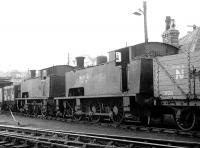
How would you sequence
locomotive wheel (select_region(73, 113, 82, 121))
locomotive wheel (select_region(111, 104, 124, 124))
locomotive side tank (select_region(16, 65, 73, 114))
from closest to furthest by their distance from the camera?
locomotive wheel (select_region(111, 104, 124, 124)) → locomotive wheel (select_region(73, 113, 82, 121)) → locomotive side tank (select_region(16, 65, 73, 114))

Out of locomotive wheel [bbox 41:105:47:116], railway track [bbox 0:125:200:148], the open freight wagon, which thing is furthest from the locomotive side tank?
the open freight wagon

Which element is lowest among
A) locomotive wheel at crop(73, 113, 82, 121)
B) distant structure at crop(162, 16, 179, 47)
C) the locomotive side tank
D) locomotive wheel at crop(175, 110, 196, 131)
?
locomotive wheel at crop(73, 113, 82, 121)

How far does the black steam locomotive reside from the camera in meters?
10.2

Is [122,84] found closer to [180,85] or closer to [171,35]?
[180,85]

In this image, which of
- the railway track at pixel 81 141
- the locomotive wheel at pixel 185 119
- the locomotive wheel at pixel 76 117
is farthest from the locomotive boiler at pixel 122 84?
the railway track at pixel 81 141

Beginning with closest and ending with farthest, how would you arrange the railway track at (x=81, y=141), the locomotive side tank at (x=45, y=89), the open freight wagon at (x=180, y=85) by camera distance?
the railway track at (x=81, y=141), the open freight wagon at (x=180, y=85), the locomotive side tank at (x=45, y=89)

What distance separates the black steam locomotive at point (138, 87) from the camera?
1024 centimetres

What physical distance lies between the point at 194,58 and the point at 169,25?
1697 centimetres

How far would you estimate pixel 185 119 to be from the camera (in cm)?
1045

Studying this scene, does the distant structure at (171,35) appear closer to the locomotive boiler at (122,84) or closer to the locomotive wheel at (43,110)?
the locomotive boiler at (122,84)

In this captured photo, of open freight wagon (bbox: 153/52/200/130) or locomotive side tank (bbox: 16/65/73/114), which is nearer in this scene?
open freight wagon (bbox: 153/52/200/130)

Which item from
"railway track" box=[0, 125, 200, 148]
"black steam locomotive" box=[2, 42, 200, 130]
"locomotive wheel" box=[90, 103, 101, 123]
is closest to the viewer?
"railway track" box=[0, 125, 200, 148]

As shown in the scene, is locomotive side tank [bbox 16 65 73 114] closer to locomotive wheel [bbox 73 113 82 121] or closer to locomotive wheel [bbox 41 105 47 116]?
locomotive wheel [bbox 41 105 47 116]

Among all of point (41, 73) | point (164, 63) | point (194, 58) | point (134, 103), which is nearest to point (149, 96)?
point (134, 103)
